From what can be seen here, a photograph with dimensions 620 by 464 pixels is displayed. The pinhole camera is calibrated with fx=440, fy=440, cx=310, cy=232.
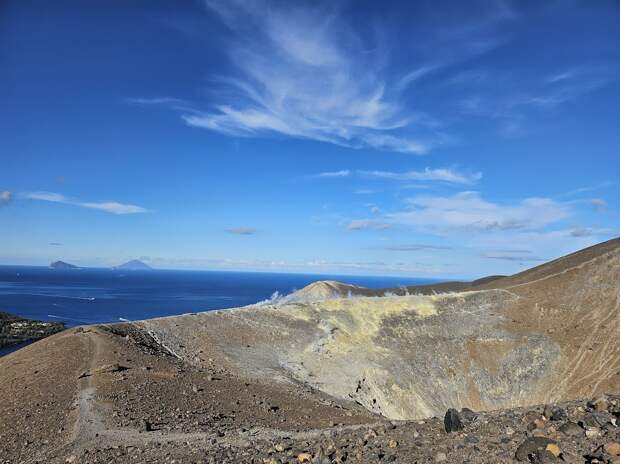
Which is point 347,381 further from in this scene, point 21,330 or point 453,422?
point 21,330

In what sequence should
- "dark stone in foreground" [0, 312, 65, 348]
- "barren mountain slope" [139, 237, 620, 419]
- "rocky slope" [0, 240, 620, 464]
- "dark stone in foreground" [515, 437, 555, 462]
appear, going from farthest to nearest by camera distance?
"dark stone in foreground" [0, 312, 65, 348], "barren mountain slope" [139, 237, 620, 419], "rocky slope" [0, 240, 620, 464], "dark stone in foreground" [515, 437, 555, 462]

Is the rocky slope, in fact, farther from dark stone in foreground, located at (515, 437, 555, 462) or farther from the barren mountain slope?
the barren mountain slope

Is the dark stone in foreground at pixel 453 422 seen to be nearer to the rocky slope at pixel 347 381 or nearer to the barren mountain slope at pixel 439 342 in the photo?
the rocky slope at pixel 347 381

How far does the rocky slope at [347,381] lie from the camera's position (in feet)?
29.5

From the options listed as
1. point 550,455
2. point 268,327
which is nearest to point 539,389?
point 268,327

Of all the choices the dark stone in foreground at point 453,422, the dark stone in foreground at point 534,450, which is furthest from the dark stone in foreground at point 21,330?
the dark stone in foreground at point 534,450

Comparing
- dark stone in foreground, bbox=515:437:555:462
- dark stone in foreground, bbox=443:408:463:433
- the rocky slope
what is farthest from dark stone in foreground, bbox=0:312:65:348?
dark stone in foreground, bbox=515:437:555:462

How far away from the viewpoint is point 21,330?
73.4m

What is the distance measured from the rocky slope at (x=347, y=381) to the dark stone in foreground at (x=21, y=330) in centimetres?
5143

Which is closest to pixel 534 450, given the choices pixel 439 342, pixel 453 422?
pixel 453 422

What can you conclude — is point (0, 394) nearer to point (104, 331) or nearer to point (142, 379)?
point (142, 379)

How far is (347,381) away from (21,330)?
6686 centimetres

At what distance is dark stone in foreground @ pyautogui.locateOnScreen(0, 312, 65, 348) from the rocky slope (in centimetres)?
5143

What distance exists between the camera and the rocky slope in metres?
9.00
